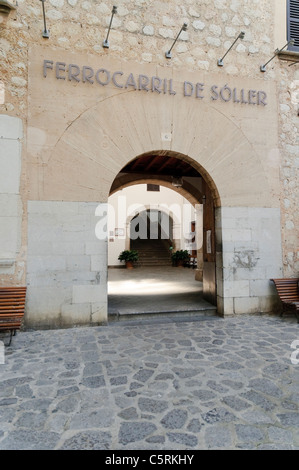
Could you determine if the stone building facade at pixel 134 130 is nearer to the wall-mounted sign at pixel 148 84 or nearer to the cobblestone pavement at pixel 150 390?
the wall-mounted sign at pixel 148 84

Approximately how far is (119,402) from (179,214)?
16101mm

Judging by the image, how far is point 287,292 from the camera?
16.8 feet

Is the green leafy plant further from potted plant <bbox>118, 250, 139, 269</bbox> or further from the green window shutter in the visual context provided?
the green window shutter

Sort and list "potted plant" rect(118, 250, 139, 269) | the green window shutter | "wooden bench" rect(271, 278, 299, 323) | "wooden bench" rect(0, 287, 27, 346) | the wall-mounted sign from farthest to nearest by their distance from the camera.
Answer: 1. "potted plant" rect(118, 250, 139, 269)
2. the green window shutter
3. "wooden bench" rect(271, 278, 299, 323)
4. the wall-mounted sign
5. "wooden bench" rect(0, 287, 27, 346)

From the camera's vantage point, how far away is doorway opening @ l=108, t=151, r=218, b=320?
5754 millimetres

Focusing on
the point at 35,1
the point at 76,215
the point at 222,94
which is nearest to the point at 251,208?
the point at 222,94

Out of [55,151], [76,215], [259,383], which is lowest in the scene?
[259,383]

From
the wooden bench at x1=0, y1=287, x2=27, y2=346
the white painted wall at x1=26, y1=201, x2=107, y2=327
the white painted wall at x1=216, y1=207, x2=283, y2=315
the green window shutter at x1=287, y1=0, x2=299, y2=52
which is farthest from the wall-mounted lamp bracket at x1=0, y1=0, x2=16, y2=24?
the green window shutter at x1=287, y1=0, x2=299, y2=52

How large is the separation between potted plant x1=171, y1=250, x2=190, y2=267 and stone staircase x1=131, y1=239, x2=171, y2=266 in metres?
1.02

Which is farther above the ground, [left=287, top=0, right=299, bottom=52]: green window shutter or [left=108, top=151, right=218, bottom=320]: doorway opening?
[left=287, top=0, right=299, bottom=52]: green window shutter

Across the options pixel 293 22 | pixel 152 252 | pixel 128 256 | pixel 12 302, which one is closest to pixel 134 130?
pixel 12 302

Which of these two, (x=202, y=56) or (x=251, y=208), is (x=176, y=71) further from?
(x=251, y=208)

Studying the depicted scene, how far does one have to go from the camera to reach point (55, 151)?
4.53 m

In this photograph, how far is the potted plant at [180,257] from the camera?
645 inches
